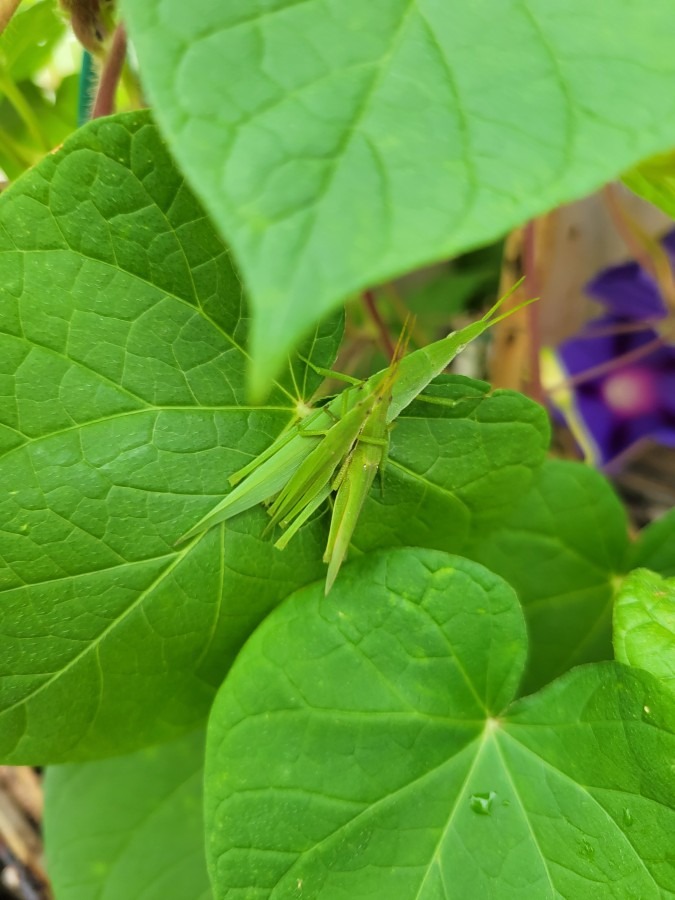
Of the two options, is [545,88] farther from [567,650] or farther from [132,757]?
[132,757]

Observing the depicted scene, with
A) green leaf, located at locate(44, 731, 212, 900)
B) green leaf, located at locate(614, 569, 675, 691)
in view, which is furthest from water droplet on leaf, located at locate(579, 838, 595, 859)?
green leaf, located at locate(44, 731, 212, 900)

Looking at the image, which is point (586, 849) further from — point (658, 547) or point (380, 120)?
point (380, 120)

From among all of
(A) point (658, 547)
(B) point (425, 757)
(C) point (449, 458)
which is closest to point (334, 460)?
(C) point (449, 458)

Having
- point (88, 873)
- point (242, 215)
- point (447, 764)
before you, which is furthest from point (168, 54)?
point (88, 873)

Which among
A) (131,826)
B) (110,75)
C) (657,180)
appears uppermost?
(110,75)

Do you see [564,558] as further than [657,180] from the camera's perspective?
Yes

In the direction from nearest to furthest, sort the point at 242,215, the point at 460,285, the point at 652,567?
the point at 242,215 → the point at 652,567 → the point at 460,285
